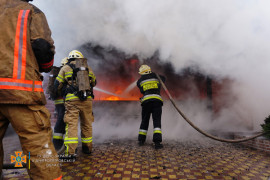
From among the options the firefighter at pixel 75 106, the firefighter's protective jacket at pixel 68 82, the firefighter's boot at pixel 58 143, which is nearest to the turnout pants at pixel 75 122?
the firefighter at pixel 75 106

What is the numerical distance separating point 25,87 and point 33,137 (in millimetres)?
420

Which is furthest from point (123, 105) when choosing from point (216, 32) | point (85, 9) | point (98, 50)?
point (216, 32)

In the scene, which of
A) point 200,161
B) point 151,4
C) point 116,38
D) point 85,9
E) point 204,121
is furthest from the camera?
point 204,121

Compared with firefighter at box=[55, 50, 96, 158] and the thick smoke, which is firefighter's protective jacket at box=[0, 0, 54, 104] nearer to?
firefighter at box=[55, 50, 96, 158]

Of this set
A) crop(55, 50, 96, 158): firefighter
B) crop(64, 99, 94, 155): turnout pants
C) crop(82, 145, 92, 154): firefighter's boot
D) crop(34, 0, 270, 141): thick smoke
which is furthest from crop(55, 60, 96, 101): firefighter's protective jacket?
crop(34, 0, 270, 141): thick smoke

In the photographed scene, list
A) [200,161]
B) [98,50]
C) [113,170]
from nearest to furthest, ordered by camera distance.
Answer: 1. [113,170]
2. [200,161]
3. [98,50]

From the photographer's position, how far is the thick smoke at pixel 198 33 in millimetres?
3764

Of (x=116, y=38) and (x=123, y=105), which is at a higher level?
(x=116, y=38)

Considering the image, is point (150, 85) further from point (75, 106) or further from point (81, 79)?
point (75, 106)

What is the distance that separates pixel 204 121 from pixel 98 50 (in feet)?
17.5

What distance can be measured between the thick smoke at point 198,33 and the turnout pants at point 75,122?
2.86 m

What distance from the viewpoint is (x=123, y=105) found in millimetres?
5906

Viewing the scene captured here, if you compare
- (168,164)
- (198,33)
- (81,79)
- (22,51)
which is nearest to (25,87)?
(22,51)

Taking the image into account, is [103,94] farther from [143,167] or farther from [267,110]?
[267,110]
